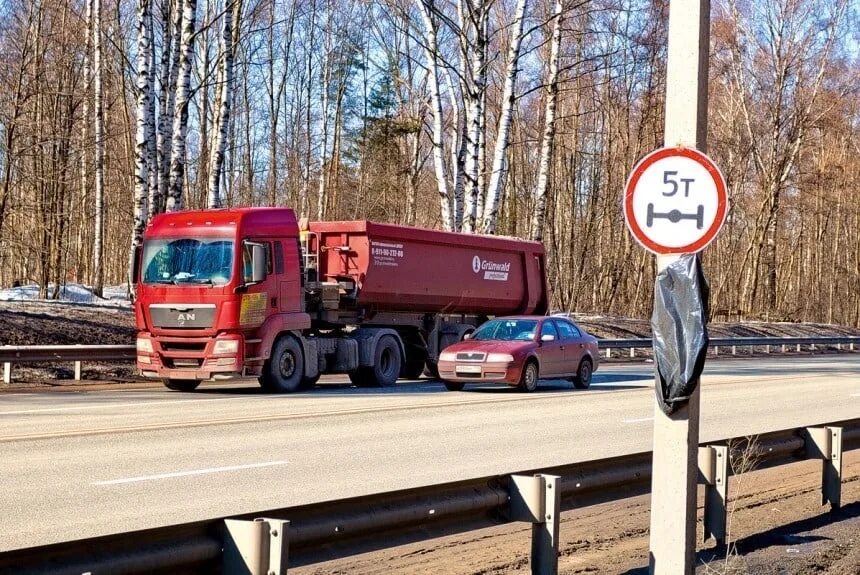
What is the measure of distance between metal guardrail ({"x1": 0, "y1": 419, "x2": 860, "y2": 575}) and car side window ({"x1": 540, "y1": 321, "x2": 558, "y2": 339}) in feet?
46.4

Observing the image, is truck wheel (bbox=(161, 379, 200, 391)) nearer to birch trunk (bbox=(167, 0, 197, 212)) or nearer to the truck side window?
the truck side window

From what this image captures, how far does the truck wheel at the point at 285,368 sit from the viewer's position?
22547 millimetres

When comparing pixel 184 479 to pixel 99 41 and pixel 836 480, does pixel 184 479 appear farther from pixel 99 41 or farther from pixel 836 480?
pixel 99 41

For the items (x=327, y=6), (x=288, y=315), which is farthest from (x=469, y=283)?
(x=327, y=6)

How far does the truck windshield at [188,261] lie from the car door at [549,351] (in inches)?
239

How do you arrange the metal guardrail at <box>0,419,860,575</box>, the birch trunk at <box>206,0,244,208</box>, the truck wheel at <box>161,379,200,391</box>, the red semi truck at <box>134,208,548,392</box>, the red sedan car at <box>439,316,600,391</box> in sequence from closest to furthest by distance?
the metal guardrail at <box>0,419,860,575</box>, the red semi truck at <box>134,208,548,392</box>, the red sedan car at <box>439,316,600,391</box>, the truck wheel at <box>161,379,200,391</box>, the birch trunk at <box>206,0,244,208</box>

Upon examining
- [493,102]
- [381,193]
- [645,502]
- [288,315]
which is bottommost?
[645,502]

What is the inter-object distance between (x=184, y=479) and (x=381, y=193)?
2021 inches

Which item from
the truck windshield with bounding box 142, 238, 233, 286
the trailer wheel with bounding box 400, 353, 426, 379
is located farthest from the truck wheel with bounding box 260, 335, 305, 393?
the trailer wheel with bounding box 400, 353, 426, 379

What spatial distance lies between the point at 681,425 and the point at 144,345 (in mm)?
16808

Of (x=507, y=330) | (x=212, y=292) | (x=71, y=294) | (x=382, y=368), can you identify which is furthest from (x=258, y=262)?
(x=71, y=294)

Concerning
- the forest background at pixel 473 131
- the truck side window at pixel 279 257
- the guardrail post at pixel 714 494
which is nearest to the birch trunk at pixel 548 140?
the forest background at pixel 473 131

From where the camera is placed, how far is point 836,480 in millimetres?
10812

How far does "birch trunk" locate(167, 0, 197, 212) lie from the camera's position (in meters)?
26.9
